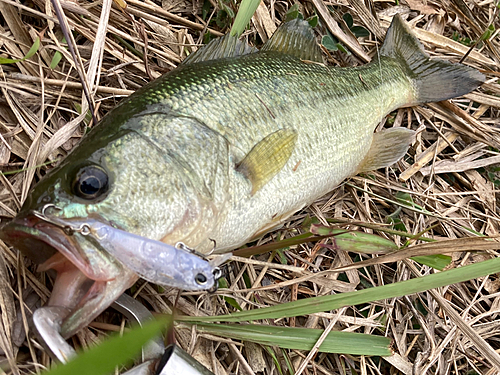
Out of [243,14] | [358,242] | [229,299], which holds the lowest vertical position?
[358,242]

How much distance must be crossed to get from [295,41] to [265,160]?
104cm

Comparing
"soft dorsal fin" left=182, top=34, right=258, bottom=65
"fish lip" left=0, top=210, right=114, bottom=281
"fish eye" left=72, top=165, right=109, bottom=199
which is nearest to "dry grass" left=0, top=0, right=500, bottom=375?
"soft dorsal fin" left=182, top=34, right=258, bottom=65

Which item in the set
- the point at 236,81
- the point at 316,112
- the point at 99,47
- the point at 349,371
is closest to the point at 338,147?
the point at 316,112

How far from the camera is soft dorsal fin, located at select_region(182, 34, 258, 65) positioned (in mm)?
2062

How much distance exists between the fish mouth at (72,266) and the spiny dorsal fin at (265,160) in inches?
26.7

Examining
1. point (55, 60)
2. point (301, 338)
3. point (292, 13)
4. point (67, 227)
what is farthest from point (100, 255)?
point (292, 13)

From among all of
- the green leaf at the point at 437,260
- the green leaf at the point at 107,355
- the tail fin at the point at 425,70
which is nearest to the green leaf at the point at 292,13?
the tail fin at the point at 425,70

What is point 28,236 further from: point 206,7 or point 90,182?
point 206,7

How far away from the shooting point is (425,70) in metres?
2.85

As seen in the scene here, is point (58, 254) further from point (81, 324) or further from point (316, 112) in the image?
point (316, 112)

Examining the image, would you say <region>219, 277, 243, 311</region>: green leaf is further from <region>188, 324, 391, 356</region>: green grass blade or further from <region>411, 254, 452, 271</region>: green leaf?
<region>411, 254, 452, 271</region>: green leaf

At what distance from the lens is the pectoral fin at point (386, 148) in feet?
8.16

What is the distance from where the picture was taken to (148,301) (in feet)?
6.04

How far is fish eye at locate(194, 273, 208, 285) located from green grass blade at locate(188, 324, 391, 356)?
632mm
